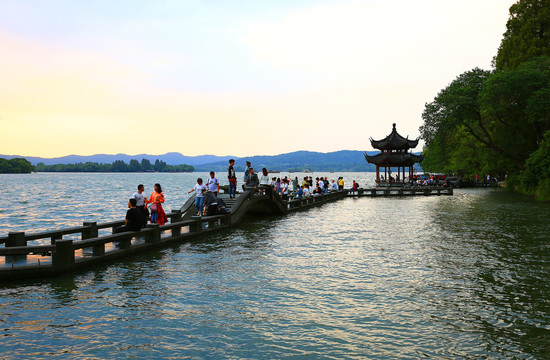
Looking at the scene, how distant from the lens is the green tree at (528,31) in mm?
47500

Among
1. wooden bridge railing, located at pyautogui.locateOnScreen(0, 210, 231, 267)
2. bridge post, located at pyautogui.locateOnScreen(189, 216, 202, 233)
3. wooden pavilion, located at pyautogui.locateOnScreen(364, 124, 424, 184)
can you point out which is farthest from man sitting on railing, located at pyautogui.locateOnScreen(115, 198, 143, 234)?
wooden pavilion, located at pyautogui.locateOnScreen(364, 124, 424, 184)

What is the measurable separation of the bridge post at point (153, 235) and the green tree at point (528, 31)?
45.7 m

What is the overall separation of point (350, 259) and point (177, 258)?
17.1 feet

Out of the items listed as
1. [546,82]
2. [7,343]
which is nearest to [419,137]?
[546,82]

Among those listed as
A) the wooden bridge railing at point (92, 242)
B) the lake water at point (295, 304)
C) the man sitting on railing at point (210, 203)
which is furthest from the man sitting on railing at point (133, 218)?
the man sitting on railing at point (210, 203)

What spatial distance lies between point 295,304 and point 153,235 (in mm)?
7919

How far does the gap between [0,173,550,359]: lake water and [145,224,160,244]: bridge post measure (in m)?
0.77

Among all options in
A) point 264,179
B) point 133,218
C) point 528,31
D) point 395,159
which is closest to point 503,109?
point 528,31

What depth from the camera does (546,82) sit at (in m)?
40.8

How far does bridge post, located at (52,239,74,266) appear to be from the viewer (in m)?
11.4

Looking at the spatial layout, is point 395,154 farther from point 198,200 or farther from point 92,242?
point 92,242

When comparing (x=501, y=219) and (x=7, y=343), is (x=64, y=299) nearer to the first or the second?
(x=7, y=343)

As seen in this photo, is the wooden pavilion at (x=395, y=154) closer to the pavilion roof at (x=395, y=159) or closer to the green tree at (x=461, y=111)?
the pavilion roof at (x=395, y=159)

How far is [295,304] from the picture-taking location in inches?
354
